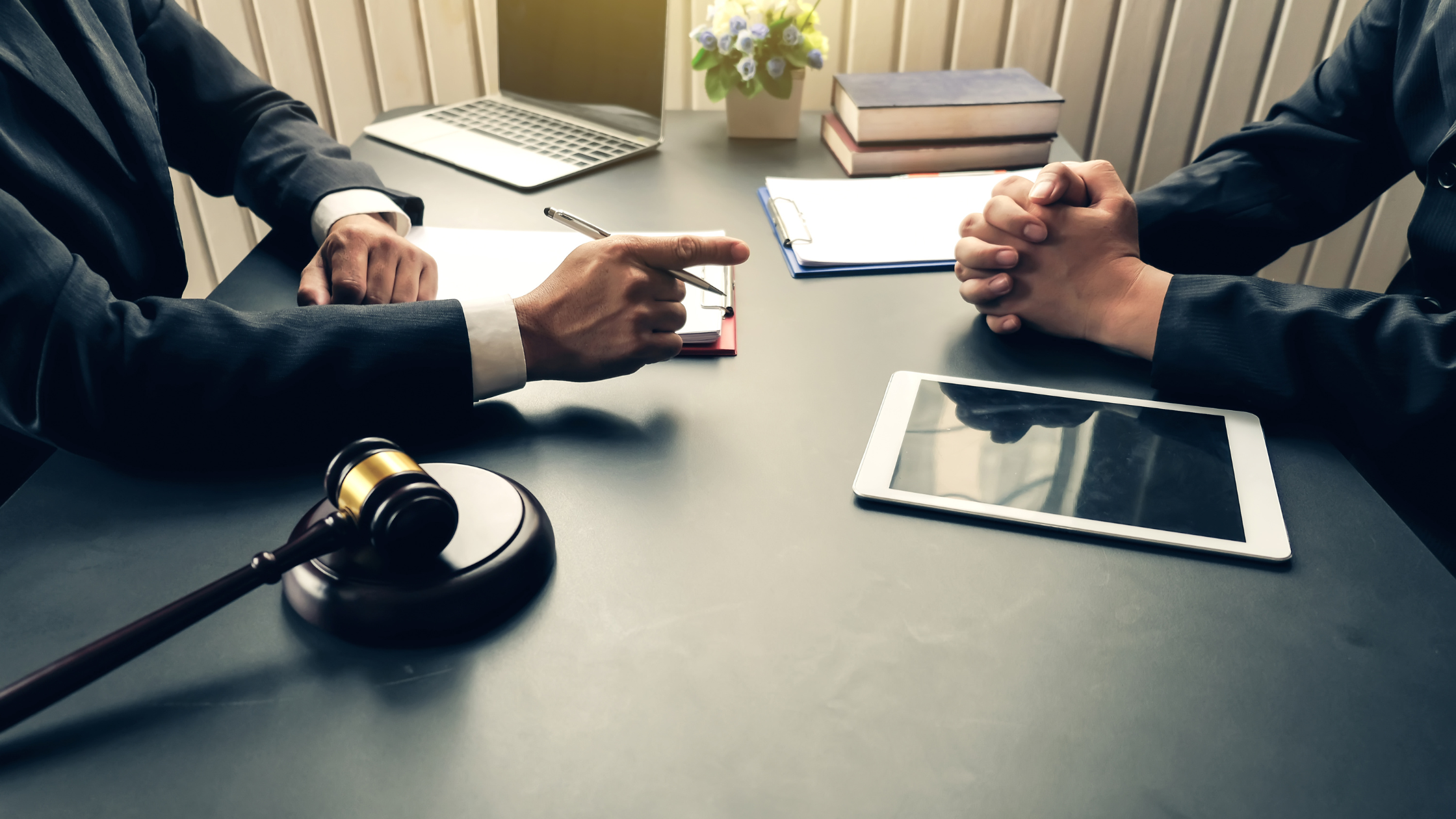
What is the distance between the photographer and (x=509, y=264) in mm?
958

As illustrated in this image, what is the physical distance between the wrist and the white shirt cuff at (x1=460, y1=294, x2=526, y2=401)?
1.75 ft

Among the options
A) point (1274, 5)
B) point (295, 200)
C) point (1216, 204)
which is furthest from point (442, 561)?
point (1274, 5)

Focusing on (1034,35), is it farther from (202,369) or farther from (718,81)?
(202,369)

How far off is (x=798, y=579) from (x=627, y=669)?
125 mm

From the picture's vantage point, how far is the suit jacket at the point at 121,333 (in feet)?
2.09

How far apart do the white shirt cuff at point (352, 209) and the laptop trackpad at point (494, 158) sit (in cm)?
21

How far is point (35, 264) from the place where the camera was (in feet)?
2.10

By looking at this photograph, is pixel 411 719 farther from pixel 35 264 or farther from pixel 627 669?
pixel 35 264

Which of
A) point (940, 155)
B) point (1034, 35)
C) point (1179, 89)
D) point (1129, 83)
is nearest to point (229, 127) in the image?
point (940, 155)

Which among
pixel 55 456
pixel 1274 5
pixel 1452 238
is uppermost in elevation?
pixel 1274 5

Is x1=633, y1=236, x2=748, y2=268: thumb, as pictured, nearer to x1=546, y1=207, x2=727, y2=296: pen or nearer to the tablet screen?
x1=546, y1=207, x2=727, y2=296: pen

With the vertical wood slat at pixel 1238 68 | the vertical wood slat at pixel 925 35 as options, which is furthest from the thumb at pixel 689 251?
the vertical wood slat at pixel 1238 68

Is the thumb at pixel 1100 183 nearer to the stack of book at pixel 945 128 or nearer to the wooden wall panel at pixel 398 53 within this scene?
the stack of book at pixel 945 128

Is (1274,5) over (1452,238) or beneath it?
over
